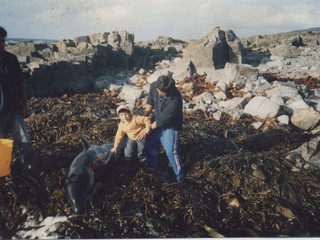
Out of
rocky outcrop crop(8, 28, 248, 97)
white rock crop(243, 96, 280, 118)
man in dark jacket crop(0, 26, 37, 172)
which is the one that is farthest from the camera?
rocky outcrop crop(8, 28, 248, 97)

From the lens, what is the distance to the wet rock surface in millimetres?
4508

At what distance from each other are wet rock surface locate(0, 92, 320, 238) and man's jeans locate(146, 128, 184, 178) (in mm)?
218

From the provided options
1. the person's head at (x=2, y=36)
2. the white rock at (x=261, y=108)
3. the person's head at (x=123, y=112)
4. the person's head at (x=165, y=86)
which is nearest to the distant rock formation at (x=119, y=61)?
the white rock at (x=261, y=108)

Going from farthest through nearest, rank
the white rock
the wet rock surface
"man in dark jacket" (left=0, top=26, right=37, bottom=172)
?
the white rock < "man in dark jacket" (left=0, top=26, right=37, bottom=172) < the wet rock surface

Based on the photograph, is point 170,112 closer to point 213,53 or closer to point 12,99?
point 12,99

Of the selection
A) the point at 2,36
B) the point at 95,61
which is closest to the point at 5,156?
the point at 2,36

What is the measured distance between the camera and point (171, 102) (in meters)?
5.05

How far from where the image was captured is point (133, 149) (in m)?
5.54

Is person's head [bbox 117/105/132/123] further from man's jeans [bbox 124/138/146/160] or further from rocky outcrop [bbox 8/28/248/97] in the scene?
rocky outcrop [bbox 8/28/248/97]

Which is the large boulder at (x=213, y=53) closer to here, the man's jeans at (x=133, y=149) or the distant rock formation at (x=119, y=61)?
the distant rock formation at (x=119, y=61)

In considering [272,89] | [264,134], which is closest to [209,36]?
[272,89]

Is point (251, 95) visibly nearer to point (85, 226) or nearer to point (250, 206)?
point (250, 206)

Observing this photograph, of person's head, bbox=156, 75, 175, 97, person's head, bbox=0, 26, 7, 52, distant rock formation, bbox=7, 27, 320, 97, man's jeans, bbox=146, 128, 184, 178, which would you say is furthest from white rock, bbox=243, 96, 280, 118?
person's head, bbox=0, 26, 7, 52

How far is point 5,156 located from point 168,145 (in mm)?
2129
